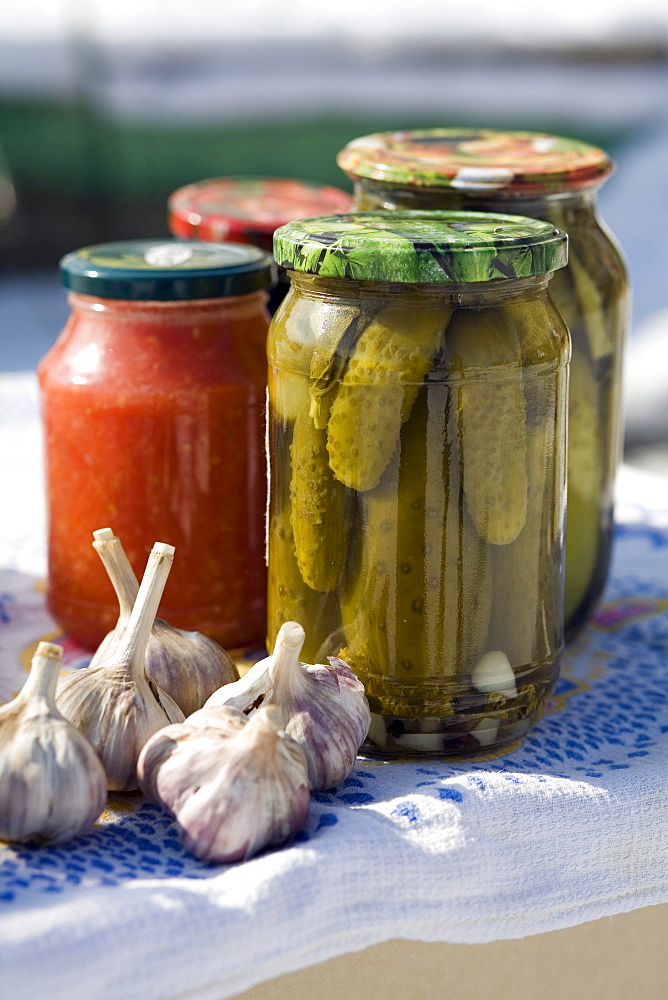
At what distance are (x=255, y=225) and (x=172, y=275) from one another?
18cm

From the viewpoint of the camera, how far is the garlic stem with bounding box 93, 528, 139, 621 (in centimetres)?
71

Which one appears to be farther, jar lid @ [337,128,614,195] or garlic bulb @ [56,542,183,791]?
jar lid @ [337,128,614,195]

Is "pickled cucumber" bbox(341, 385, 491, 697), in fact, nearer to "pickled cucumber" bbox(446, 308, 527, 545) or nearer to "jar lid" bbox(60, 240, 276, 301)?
"pickled cucumber" bbox(446, 308, 527, 545)

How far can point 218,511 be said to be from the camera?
829mm

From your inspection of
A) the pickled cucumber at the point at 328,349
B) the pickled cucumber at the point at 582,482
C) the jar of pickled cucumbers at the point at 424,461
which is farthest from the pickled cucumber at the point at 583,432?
the pickled cucumber at the point at 328,349

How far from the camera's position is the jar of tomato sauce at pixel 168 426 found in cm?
80

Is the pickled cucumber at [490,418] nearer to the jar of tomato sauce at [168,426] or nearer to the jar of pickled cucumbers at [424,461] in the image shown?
the jar of pickled cucumbers at [424,461]

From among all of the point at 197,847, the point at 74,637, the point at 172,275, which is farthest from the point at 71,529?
the point at 197,847

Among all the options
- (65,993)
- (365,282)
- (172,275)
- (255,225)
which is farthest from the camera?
(255,225)

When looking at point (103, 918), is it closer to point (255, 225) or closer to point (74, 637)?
point (74, 637)

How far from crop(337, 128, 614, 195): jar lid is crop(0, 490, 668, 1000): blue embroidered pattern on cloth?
36 cm

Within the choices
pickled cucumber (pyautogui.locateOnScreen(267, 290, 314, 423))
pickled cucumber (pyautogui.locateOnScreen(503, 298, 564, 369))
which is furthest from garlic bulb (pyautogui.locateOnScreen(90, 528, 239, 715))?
pickled cucumber (pyautogui.locateOnScreen(503, 298, 564, 369))

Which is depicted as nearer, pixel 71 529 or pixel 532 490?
pixel 532 490

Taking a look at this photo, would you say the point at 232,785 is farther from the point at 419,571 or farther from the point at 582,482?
the point at 582,482
